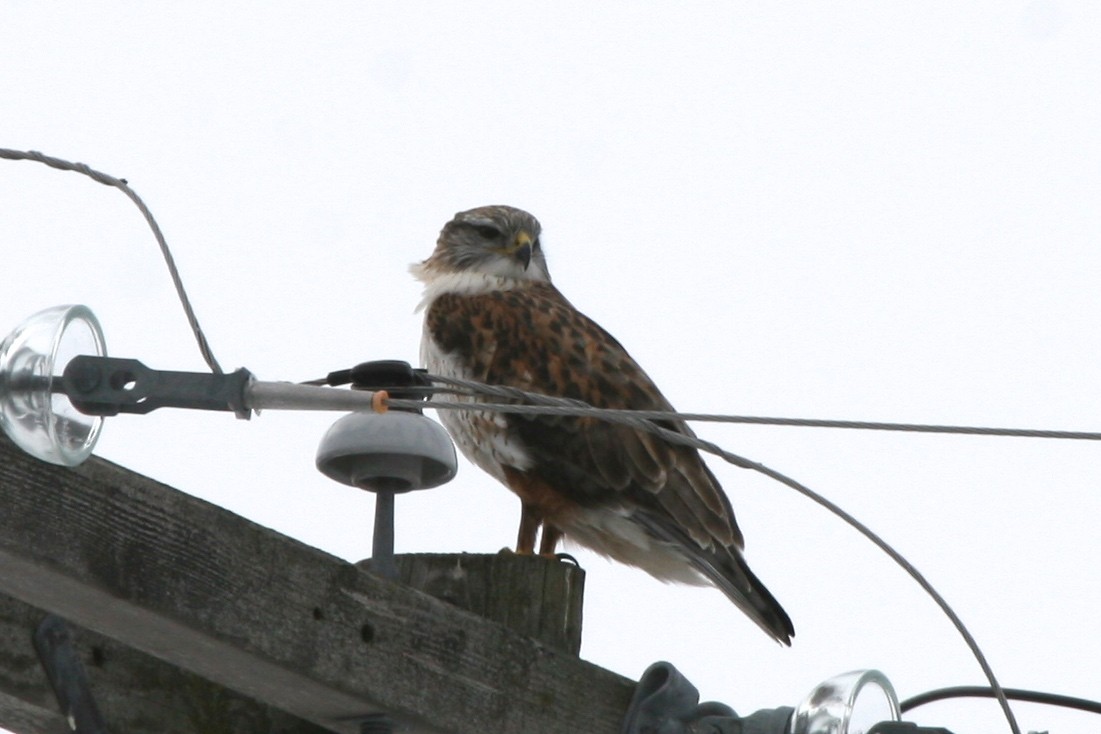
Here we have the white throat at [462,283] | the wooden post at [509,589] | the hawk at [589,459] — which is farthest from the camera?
the white throat at [462,283]

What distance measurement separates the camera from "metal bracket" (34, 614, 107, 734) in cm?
306

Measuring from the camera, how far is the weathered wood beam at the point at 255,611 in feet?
9.04

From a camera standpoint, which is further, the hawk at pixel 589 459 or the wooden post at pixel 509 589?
the hawk at pixel 589 459

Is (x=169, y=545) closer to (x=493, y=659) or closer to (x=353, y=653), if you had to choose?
(x=353, y=653)

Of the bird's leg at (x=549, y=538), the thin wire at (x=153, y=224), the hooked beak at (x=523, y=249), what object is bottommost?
the thin wire at (x=153, y=224)

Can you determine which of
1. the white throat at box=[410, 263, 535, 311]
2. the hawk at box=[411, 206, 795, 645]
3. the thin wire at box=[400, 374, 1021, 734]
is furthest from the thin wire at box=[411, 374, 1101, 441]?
the white throat at box=[410, 263, 535, 311]

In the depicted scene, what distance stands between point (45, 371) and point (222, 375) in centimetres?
34

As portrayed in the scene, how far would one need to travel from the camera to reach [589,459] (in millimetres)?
5871

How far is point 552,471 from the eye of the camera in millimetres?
5832

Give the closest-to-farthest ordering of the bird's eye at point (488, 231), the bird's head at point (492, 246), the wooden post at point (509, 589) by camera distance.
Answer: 1. the wooden post at point (509, 589)
2. the bird's head at point (492, 246)
3. the bird's eye at point (488, 231)

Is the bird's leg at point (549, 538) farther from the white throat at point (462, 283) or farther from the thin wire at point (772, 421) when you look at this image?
the thin wire at point (772, 421)

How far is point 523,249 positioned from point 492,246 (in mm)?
176

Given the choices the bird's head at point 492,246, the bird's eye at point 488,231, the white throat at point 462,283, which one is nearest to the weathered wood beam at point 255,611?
the white throat at point 462,283

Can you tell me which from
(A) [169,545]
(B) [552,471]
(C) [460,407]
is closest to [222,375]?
(A) [169,545]
